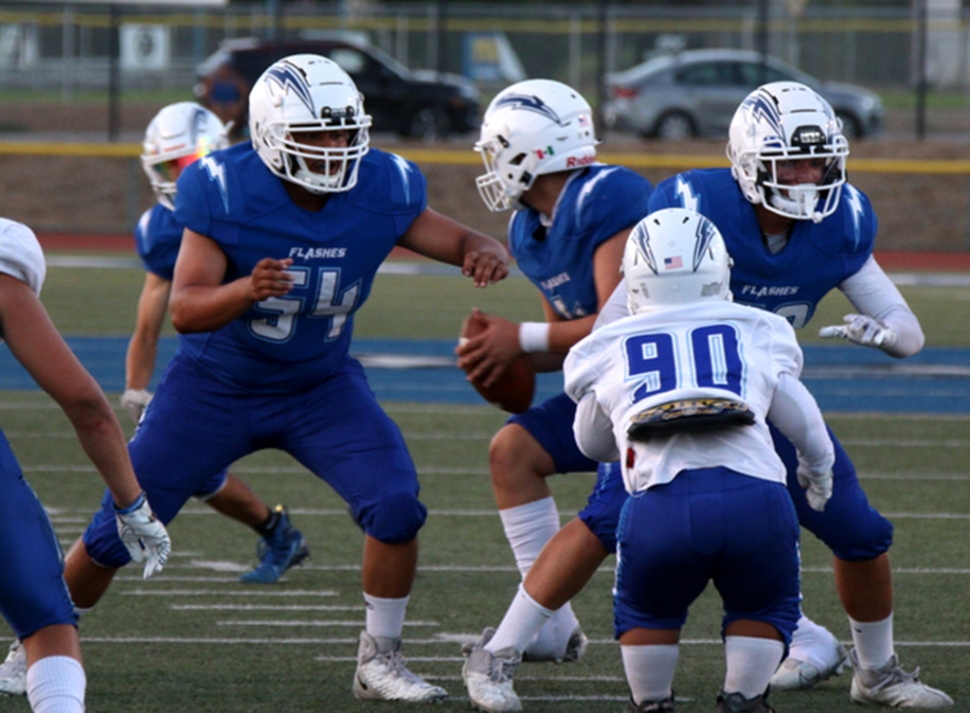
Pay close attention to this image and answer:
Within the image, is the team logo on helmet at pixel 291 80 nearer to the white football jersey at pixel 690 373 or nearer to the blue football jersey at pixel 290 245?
the blue football jersey at pixel 290 245

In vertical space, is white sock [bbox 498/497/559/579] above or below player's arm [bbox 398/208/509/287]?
below

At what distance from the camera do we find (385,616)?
4234mm

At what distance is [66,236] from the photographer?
19.4m

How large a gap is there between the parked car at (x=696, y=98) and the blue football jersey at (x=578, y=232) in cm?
1655

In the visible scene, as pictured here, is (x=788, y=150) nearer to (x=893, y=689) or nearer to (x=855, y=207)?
Answer: (x=855, y=207)

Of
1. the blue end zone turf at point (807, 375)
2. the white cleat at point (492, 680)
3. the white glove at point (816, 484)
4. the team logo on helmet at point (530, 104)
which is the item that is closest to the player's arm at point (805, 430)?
the white glove at point (816, 484)

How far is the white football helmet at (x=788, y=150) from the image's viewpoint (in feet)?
13.2

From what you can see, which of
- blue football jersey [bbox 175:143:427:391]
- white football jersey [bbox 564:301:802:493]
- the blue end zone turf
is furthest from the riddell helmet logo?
the blue end zone turf

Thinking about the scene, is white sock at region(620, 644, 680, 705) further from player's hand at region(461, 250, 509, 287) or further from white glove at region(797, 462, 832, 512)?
player's hand at region(461, 250, 509, 287)

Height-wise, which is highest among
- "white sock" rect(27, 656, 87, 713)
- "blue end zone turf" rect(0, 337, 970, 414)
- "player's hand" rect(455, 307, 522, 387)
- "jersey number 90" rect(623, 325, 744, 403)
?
"jersey number 90" rect(623, 325, 744, 403)

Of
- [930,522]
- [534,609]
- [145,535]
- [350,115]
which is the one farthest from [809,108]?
[930,522]

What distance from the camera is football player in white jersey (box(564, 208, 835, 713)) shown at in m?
3.38

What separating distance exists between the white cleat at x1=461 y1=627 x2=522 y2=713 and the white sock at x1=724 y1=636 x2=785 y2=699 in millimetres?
743

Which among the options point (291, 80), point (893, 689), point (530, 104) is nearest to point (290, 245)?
point (291, 80)
